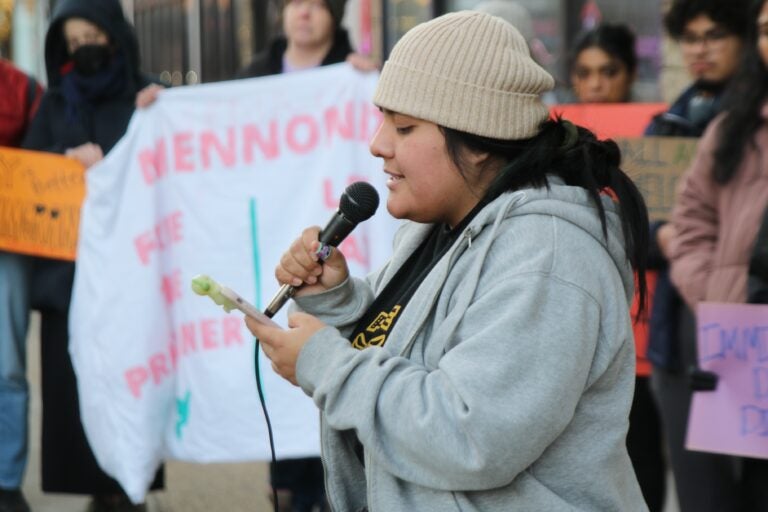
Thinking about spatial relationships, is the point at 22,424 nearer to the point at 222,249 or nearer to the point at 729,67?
the point at 222,249

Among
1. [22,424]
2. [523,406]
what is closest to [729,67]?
[523,406]

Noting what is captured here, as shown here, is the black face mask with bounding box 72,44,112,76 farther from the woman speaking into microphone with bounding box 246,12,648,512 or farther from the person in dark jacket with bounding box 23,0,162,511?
the woman speaking into microphone with bounding box 246,12,648,512

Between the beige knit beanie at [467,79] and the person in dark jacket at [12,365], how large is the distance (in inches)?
138

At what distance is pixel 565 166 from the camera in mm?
2406

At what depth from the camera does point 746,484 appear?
3.79 metres

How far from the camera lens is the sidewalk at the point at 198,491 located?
5809 millimetres

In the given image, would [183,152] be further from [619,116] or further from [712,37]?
[712,37]

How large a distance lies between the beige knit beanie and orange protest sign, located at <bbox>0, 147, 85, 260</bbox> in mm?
3228

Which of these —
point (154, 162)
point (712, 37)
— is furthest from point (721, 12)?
point (154, 162)

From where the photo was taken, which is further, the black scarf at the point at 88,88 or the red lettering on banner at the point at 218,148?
the black scarf at the point at 88,88

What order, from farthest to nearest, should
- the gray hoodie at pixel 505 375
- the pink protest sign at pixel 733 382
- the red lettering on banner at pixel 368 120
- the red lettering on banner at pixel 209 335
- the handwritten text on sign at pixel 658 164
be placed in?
the red lettering on banner at pixel 209 335
the red lettering on banner at pixel 368 120
the handwritten text on sign at pixel 658 164
the pink protest sign at pixel 733 382
the gray hoodie at pixel 505 375

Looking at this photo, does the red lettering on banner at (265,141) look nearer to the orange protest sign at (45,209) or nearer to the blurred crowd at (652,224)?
the blurred crowd at (652,224)

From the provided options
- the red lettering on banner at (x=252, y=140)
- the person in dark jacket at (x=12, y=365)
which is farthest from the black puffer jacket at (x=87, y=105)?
the red lettering on banner at (x=252, y=140)

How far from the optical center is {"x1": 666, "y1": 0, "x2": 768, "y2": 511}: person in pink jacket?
3738mm
